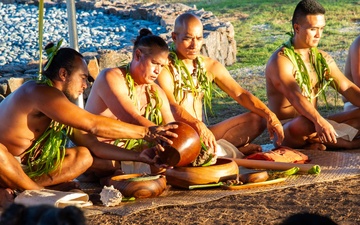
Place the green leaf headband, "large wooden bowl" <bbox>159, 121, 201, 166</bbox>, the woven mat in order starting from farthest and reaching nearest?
the green leaf headband
"large wooden bowl" <bbox>159, 121, 201, 166</bbox>
the woven mat

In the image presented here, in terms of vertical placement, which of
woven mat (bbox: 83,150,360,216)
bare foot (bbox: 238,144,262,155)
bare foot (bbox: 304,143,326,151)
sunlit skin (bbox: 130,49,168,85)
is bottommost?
bare foot (bbox: 304,143,326,151)

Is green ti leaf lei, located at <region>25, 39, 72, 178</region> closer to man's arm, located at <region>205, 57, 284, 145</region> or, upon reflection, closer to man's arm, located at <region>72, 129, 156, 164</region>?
man's arm, located at <region>72, 129, 156, 164</region>

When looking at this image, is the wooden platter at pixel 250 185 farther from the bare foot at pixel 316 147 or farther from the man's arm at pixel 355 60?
the man's arm at pixel 355 60

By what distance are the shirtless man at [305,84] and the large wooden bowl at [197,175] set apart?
106cm

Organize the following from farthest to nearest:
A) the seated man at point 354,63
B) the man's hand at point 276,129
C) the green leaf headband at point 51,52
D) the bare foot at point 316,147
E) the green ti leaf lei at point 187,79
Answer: the seated man at point 354,63 < the bare foot at point 316,147 < the green ti leaf lei at point 187,79 < the man's hand at point 276,129 < the green leaf headband at point 51,52

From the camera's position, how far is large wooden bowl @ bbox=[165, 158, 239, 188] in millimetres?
5207

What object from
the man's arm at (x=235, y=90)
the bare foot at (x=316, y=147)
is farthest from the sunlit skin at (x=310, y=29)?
the bare foot at (x=316, y=147)

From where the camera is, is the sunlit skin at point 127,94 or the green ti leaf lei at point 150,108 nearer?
the sunlit skin at point 127,94

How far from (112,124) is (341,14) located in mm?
9790

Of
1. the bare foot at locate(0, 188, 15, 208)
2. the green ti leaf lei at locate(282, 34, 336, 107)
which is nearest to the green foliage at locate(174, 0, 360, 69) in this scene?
the green ti leaf lei at locate(282, 34, 336, 107)

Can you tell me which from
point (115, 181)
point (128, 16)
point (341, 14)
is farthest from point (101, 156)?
point (341, 14)

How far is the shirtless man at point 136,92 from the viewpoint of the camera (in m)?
5.35

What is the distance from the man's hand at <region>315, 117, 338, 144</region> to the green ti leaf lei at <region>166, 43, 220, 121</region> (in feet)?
2.74

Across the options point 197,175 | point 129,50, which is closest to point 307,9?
point 197,175
